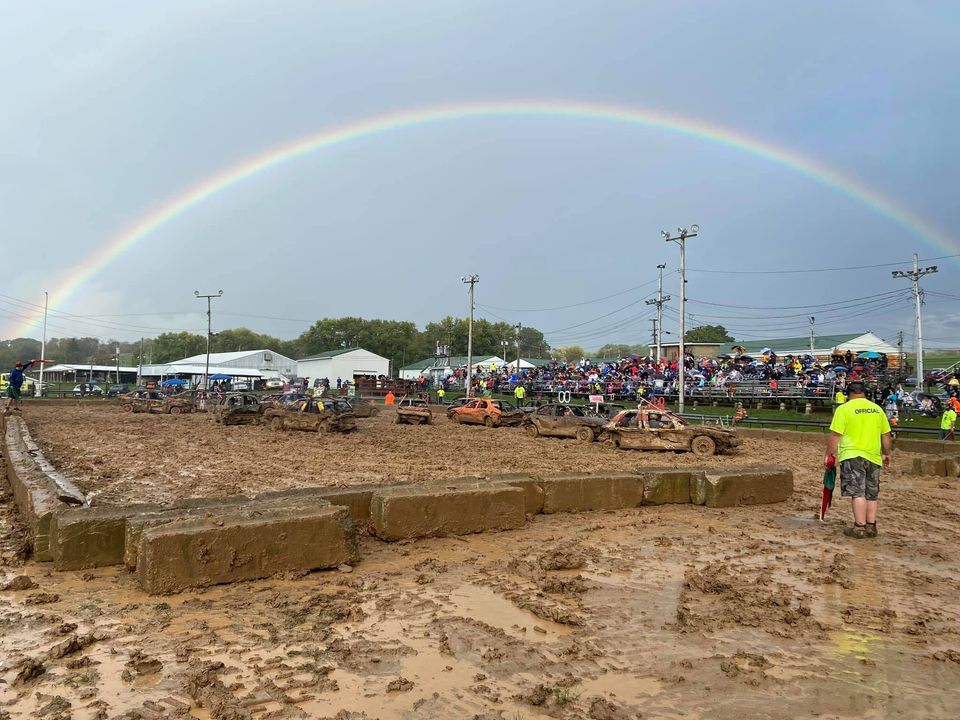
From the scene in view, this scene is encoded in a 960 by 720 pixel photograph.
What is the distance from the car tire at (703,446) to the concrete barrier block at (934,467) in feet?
15.8

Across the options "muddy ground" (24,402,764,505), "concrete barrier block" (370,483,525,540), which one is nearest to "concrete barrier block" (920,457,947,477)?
"muddy ground" (24,402,764,505)

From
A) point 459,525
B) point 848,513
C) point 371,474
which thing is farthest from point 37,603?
point 848,513

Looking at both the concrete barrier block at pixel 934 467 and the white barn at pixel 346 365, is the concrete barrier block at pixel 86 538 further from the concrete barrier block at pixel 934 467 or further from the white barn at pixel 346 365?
the white barn at pixel 346 365

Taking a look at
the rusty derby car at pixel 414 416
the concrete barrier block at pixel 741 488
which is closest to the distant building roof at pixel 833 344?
the rusty derby car at pixel 414 416

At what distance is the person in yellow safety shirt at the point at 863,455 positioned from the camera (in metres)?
7.08

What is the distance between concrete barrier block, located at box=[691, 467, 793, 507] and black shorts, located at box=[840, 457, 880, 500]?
6.55ft

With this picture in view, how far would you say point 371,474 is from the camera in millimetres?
12375

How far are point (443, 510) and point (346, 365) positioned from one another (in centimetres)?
6371

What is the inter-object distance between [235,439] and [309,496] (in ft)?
45.1

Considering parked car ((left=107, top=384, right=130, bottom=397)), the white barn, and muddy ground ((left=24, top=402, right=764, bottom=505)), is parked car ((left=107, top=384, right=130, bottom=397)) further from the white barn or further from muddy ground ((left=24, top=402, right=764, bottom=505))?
muddy ground ((left=24, top=402, right=764, bottom=505))

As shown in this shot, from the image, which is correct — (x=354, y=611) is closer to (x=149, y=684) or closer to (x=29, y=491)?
(x=149, y=684)

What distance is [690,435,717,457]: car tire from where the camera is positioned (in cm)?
1709

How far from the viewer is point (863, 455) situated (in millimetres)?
7109

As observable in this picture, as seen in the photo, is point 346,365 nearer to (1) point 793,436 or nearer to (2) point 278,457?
(1) point 793,436
